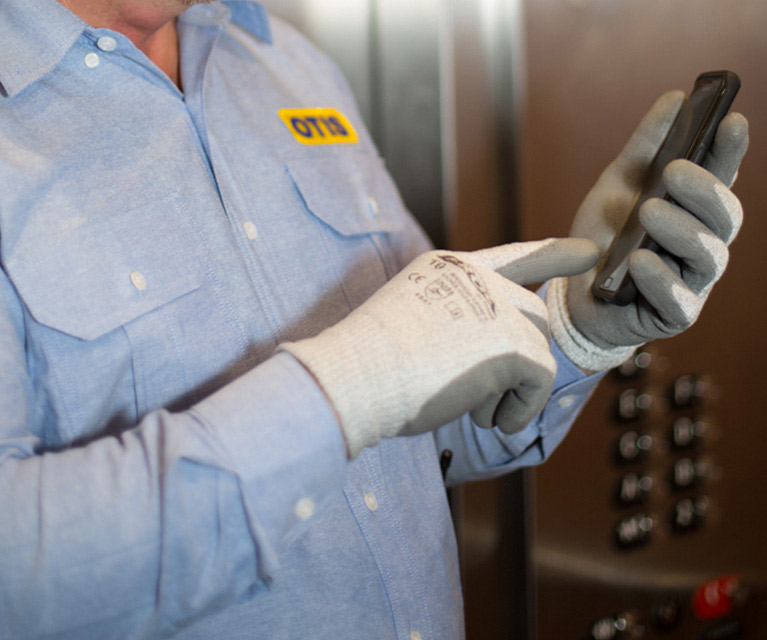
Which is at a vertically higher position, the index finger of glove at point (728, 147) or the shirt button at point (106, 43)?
the shirt button at point (106, 43)

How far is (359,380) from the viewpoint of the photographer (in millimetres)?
624

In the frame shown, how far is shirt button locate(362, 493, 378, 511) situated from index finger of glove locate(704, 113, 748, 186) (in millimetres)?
504

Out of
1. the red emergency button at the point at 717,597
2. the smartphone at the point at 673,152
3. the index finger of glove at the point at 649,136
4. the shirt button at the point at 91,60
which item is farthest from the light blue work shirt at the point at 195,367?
the red emergency button at the point at 717,597

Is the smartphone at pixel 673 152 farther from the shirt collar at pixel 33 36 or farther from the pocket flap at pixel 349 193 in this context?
the shirt collar at pixel 33 36

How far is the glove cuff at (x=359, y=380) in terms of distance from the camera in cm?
62

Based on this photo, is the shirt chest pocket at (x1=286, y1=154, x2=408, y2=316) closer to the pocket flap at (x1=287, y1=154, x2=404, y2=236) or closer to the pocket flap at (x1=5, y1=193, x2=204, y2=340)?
the pocket flap at (x1=287, y1=154, x2=404, y2=236)

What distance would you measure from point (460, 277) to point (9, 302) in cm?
40

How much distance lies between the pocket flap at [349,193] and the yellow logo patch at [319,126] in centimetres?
3

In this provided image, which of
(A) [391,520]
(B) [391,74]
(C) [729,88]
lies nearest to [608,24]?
(B) [391,74]

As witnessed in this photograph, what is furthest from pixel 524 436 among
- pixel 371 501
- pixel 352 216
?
pixel 352 216

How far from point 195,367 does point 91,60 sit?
13.4 inches

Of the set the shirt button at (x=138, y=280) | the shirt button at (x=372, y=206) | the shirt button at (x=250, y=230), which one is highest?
the shirt button at (x=138, y=280)

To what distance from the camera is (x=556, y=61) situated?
3.82ft

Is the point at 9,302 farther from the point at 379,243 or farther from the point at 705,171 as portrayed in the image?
the point at 705,171
